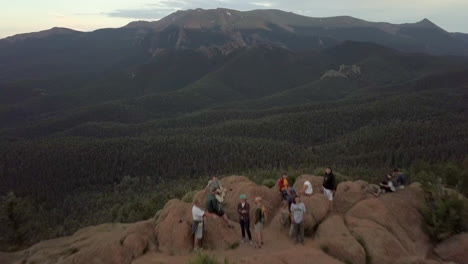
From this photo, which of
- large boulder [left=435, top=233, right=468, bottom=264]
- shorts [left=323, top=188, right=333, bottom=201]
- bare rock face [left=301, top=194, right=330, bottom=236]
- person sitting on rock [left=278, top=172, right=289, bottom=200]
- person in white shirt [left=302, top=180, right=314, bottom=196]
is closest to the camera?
large boulder [left=435, top=233, right=468, bottom=264]

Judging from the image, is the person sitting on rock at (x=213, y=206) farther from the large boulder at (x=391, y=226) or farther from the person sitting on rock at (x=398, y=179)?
the person sitting on rock at (x=398, y=179)

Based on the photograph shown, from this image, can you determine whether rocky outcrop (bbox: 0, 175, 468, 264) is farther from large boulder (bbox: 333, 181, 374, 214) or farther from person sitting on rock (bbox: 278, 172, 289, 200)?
person sitting on rock (bbox: 278, 172, 289, 200)

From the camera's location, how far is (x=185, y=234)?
29375 millimetres

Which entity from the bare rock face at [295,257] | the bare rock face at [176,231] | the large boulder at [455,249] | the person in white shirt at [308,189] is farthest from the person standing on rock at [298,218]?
the large boulder at [455,249]

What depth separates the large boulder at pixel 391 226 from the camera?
1118 inches

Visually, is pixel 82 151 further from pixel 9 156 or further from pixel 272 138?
pixel 272 138

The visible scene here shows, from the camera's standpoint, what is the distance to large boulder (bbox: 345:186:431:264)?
93.2 ft

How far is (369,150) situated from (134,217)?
4544 inches

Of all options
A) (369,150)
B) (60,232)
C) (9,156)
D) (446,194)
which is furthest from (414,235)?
(9,156)

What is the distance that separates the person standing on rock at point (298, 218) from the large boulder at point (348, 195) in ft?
20.8

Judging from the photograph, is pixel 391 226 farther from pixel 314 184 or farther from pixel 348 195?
pixel 314 184

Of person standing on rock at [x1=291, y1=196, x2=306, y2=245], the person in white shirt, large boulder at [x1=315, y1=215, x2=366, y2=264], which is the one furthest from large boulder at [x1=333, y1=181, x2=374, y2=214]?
person standing on rock at [x1=291, y1=196, x2=306, y2=245]

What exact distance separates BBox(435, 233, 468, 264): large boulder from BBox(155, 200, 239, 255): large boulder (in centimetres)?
1592

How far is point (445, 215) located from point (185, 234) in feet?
69.3
